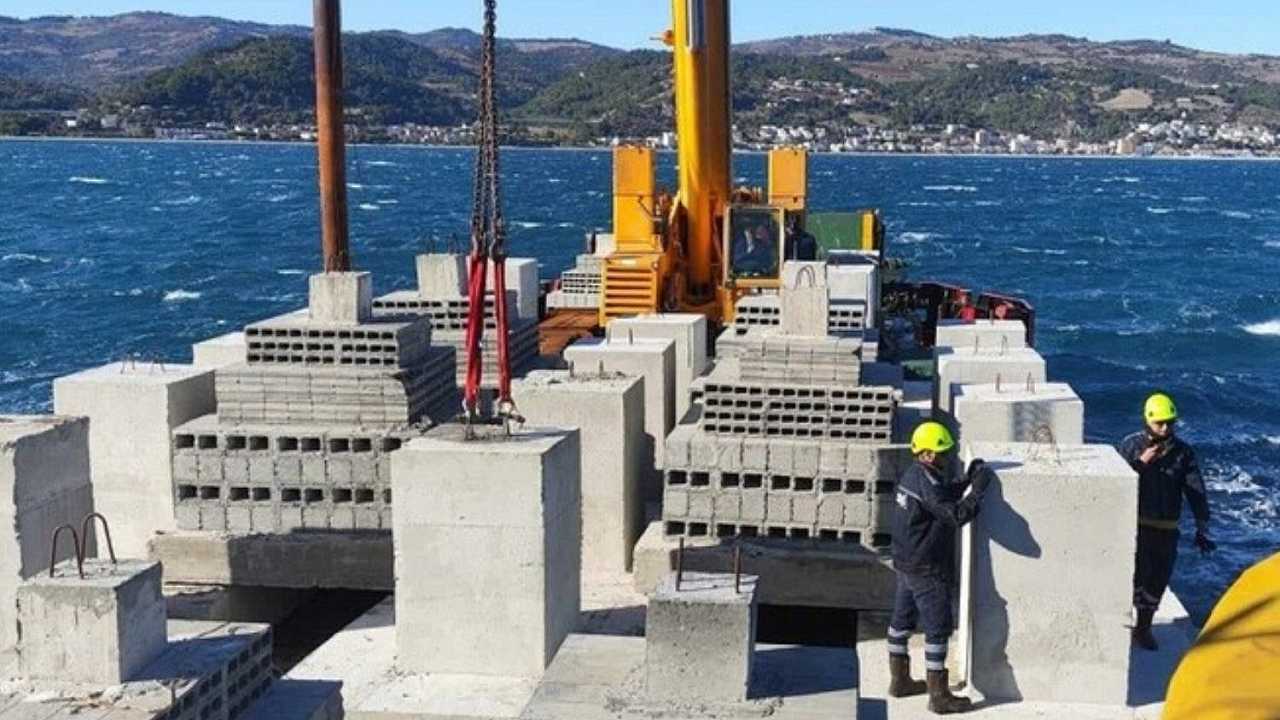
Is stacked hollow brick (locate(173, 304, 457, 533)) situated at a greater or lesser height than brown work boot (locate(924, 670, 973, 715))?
greater

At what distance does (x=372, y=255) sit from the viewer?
7381cm

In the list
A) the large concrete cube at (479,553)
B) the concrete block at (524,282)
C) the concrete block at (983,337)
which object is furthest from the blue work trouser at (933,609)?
the concrete block at (524,282)

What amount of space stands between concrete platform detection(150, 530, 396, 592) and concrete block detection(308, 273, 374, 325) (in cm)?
208

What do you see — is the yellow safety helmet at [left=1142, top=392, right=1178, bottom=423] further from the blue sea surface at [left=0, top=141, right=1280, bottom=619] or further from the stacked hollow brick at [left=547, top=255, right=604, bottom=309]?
the stacked hollow brick at [left=547, top=255, right=604, bottom=309]

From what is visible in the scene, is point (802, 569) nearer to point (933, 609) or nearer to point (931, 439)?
point (933, 609)

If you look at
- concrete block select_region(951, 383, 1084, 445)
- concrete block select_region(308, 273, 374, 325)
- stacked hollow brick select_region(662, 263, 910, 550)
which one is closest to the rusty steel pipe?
concrete block select_region(308, 273, 374, 325)

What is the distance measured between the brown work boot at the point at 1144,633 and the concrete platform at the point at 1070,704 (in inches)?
2.9

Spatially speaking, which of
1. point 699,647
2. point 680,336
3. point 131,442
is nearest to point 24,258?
point 680,336

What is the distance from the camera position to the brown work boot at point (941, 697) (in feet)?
29.7

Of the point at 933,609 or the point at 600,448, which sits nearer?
the point at 933,609

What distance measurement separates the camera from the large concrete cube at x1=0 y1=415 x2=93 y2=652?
34.4 feet

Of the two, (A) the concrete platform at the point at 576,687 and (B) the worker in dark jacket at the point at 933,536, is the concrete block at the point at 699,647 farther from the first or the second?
(B) the worker in dark jacket at the point at 933,536

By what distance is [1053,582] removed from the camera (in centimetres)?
910

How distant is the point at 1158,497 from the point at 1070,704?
5.58 feet
